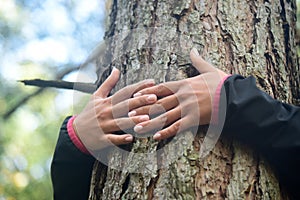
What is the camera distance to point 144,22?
48.3 inches

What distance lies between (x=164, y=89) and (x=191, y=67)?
0.10 meters

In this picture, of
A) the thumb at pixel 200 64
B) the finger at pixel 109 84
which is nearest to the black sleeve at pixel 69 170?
the finger at pixel 109 84

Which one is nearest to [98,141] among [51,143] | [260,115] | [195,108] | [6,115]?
[195,108]

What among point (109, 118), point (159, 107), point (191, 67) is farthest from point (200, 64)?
point (109, 118)

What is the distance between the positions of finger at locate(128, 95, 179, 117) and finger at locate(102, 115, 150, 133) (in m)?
0.01

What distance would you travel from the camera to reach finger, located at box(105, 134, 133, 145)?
103 cm

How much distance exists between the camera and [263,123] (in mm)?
965

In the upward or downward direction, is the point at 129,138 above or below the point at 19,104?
above

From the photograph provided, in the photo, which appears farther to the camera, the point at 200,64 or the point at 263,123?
the point at 200,64

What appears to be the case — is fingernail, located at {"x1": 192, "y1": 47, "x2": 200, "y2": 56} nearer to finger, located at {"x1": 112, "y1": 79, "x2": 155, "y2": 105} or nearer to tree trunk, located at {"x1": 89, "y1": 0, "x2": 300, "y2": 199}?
tree trunk, located at {"x1": 89, "y1": 0, "x2": 300, "y2": 199}

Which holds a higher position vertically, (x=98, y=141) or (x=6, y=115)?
(x=98, y=141)

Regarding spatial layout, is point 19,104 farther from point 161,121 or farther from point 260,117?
point 260,117

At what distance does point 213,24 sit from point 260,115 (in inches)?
12.0

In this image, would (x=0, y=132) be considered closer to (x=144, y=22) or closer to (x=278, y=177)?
(x=144, y=22)
